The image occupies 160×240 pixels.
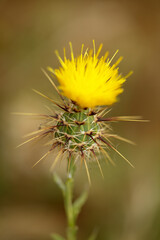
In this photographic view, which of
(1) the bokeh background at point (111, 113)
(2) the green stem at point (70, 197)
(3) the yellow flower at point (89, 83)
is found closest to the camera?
(3) the yellow flower at point (89, 83)

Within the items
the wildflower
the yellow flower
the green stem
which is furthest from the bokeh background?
the yellow flower

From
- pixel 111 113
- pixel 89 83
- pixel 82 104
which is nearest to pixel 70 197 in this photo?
pixel 82 104

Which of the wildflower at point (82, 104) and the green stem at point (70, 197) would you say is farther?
the green stem at point (70, 197)

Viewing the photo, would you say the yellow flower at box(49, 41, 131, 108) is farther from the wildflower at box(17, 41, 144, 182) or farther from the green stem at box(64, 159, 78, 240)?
the green stem at box(64, 159, 78, 240)

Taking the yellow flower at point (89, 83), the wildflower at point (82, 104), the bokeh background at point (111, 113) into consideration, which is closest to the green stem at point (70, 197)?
the wildflower at point (82, 104)

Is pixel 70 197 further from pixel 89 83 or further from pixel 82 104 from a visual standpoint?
pixel 89 83

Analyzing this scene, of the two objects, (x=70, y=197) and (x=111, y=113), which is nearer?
(x=70, y=197)

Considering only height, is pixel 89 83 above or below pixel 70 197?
above

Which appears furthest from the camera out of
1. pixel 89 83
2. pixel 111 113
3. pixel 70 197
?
pixel 111 113

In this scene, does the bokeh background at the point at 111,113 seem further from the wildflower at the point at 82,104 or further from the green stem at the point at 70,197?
the wildflower at the point at 82,104
